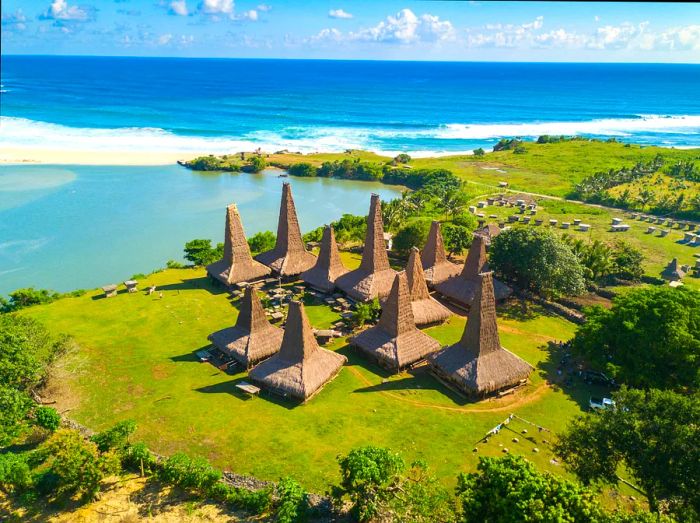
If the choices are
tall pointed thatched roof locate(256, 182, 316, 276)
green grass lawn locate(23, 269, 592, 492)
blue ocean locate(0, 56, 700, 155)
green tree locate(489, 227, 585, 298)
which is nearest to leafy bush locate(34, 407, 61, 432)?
green grass lawn locate(23, 269, 592, 492)

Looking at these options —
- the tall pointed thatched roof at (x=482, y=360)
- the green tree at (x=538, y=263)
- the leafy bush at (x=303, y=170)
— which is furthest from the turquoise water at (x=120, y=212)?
the tall pointed thatched roof at (x=482, y=360)

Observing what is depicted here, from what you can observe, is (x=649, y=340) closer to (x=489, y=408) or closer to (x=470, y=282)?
(x=489, y=408)

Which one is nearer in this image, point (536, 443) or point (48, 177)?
point (536, 443)

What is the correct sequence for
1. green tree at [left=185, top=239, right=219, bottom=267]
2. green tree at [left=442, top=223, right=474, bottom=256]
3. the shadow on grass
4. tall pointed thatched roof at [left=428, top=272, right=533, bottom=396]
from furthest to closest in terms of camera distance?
green tree at [left=442, top=223, right=474, bottom=256] → green tree at [left=185, top=239, right=219, bottom=267] → the shadow on grass → tall pointed thatched roof at [left=428, top=272, right=533, bottom=396]

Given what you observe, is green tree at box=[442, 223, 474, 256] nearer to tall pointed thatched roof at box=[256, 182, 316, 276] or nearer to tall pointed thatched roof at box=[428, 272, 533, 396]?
tall pointed thatched roof at box=[256, 182, 316, 276]

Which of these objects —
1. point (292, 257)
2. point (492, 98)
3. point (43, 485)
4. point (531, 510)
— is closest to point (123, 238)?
point (292, 257)

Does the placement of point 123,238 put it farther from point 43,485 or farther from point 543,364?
point 543,364
